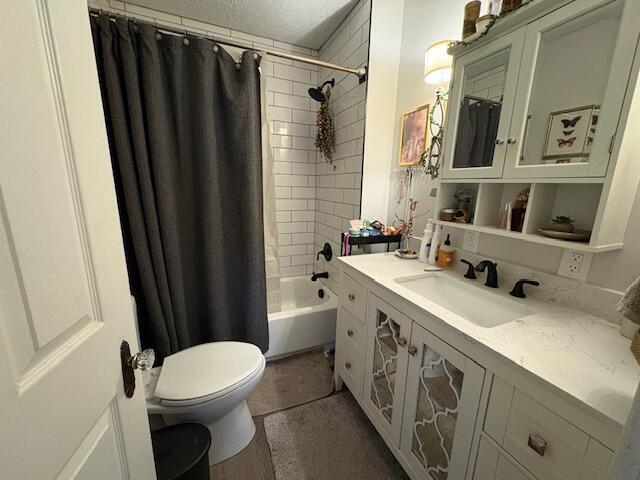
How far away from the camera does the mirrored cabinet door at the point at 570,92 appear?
0.72 m

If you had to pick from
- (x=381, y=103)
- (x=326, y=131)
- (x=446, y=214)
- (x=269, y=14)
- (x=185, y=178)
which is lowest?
(x=446, y=214)

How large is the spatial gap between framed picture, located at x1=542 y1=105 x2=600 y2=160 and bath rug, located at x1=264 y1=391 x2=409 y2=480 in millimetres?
1424

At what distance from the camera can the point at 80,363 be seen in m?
0.41

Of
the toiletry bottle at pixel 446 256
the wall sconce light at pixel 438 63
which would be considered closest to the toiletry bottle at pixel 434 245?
the toiletry bottle at pixel 446 256

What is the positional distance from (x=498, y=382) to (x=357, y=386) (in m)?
0.85

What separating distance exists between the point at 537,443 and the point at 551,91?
104 cm

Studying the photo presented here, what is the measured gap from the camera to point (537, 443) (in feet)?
1.98

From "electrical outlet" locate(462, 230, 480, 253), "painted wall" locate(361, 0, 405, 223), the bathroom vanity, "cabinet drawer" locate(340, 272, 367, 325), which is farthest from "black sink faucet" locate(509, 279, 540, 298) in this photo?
"painted wall" locate(361, 0, 405, 223)

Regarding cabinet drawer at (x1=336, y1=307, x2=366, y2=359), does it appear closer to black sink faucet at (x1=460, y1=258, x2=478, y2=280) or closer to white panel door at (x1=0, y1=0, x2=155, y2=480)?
black sink faucet at (x1=460, y1=258, x2=478, y2=280)

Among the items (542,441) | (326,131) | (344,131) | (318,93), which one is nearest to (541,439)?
(542,441)

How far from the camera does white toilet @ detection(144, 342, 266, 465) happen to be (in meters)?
1.06

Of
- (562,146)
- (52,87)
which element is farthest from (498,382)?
(52,87)

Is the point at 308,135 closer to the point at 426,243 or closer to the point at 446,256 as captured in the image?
the point at 426,243

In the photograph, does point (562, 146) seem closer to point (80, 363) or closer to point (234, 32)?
point (80, 363)
